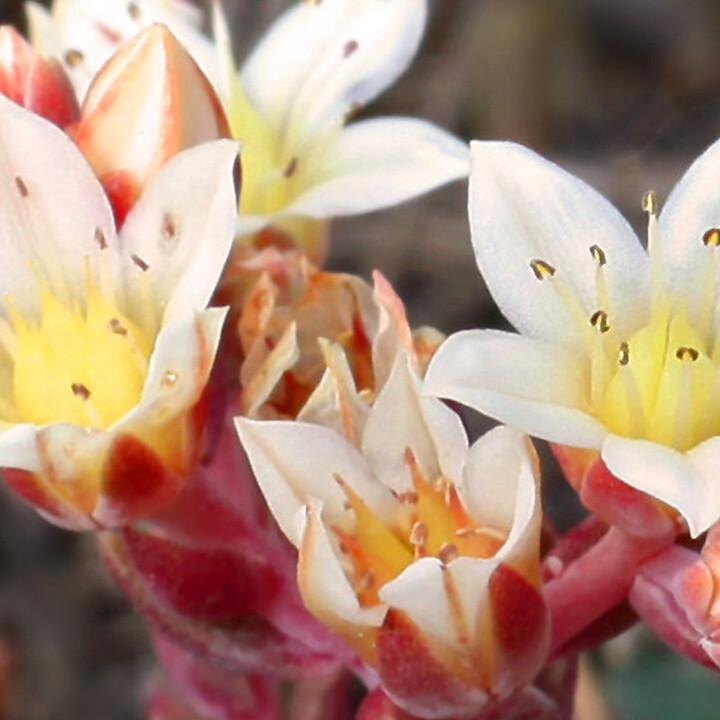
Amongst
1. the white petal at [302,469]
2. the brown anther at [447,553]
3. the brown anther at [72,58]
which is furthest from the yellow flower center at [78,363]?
the brown anther at [72,58]

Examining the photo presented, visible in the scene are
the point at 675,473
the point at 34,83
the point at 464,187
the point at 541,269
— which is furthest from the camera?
the point at 464,187

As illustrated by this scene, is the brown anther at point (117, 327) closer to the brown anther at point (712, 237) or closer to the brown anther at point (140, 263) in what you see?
the brown anther at point (140, 263)

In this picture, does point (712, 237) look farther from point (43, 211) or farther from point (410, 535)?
point (43, 211)

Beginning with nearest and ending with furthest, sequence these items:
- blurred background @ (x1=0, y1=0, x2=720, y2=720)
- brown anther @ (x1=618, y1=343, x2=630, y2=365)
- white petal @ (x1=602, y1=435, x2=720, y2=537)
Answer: white petal @ (x1=602, y1=435, x2=720, y2=537)
brown anther @ (x1=618, y1=343, x2=630, y2=365)
blurred background @ (x1=0, y1=0, x2=720, y2=720)

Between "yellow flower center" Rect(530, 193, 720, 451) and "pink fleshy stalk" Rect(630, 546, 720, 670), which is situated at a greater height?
"yellow flower center" Rect(530, 193, 720, 451)

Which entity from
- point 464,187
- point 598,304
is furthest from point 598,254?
point 464,187

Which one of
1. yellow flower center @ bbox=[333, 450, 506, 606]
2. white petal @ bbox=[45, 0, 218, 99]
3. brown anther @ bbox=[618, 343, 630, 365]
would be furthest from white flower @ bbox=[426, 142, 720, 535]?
white petal @ bbox=[45, 0, 218, 99]

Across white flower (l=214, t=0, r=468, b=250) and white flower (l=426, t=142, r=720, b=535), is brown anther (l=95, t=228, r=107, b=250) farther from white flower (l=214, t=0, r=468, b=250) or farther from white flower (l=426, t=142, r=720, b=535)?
white flower (l=426, t=142, r=720, b=535)
